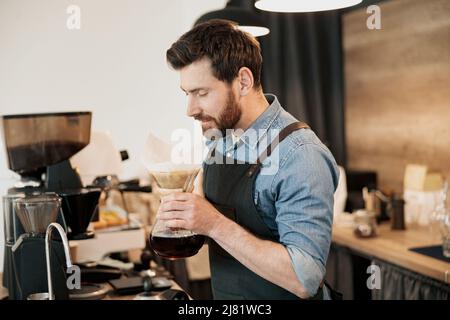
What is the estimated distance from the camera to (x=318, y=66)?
3221 mm

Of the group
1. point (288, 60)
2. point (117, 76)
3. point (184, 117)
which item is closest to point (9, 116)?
point (117, 76)

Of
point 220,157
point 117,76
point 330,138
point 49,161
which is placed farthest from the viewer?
point 330,138

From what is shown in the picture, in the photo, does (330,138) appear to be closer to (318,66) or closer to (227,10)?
(318,66)

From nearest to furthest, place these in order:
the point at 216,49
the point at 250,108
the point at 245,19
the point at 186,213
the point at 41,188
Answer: the point at 186,213, the point at 216,49, the point at 250,108, the point at 41,188, the point at 245,19

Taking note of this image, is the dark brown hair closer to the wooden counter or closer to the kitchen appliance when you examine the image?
the kitchen appliance

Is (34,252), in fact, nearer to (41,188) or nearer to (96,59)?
(41,188)

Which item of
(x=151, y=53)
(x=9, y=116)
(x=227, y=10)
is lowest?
(x=9, y=116)

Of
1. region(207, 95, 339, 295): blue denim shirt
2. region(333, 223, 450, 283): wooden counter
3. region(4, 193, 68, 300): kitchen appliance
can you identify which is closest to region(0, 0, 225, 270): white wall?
region(4, 193, 68, 300): kitchen appliance

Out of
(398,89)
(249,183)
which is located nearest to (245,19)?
(249,183)

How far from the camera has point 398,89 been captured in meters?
3.51

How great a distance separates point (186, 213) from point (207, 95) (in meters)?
0.33

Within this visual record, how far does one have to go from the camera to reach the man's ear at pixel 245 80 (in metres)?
1.59

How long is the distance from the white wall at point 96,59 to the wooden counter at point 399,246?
1197mm
